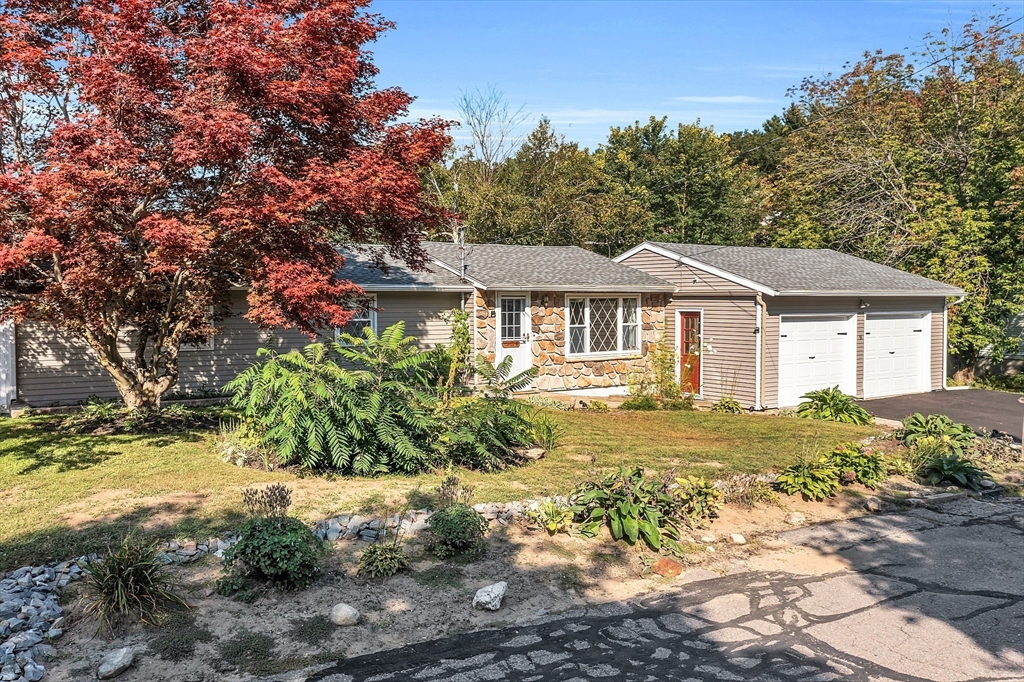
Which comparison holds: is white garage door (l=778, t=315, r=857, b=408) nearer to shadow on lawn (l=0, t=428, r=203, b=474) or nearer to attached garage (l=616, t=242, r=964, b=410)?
attached garage (l=616, t=242, r=964, b=410)

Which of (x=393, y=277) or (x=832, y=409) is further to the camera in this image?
(x=393, y=277)

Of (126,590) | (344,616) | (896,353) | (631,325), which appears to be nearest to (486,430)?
(344,616)

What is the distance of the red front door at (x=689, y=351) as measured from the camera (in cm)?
1673

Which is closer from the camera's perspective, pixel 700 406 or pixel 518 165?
pixel 700 406

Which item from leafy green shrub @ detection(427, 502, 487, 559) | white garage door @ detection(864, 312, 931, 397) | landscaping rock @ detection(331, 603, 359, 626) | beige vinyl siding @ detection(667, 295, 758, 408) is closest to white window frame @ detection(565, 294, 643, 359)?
beige vinyl siding @ detection(667, 295, 758, 408)

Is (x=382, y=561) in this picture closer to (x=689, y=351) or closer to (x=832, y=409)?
(x=832, y=409)

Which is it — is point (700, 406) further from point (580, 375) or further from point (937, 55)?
point (937, 55)

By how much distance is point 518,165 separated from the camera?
28641mm

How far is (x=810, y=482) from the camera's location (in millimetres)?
8695

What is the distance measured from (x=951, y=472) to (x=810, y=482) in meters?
2.29

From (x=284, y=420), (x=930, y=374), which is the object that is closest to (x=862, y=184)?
(x=930, y=374)

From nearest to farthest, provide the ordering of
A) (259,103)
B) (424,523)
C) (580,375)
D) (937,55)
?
(424,523) → (259,103) → (580,375) → (937,55)

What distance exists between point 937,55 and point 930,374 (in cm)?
1313

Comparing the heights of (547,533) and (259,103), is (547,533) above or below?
below
